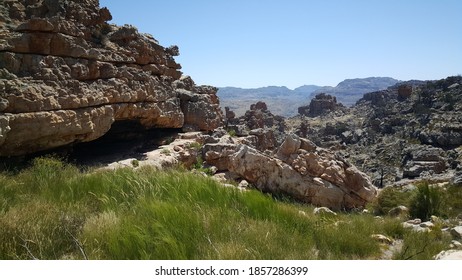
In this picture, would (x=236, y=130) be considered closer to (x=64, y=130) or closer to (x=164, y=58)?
(x=164, y=58)

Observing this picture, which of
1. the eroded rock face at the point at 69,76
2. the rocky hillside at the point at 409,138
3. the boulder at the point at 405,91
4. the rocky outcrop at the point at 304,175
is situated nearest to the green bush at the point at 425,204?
the rocky outcrop at the point at 304,175

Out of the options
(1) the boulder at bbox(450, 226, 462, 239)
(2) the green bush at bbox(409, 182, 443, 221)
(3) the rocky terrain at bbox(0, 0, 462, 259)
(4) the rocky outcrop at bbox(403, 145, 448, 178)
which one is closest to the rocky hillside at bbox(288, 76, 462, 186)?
(4) the rocky outcrop at bbox(403, 145, 448, 178)

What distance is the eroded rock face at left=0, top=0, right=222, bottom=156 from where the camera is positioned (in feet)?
46.2

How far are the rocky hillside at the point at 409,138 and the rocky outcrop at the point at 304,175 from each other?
2381 cm

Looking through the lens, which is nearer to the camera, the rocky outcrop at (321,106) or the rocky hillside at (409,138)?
the rocky hillside at (409,138)

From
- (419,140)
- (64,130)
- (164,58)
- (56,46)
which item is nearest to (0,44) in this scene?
(56,46)

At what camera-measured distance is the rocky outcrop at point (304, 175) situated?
52.2ft

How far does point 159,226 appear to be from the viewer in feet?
12.8

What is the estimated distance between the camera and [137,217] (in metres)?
4.29

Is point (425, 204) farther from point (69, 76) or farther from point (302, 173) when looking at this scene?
point (69, 76)

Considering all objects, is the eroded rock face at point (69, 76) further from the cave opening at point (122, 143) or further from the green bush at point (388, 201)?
the green bush at point (388, 201)

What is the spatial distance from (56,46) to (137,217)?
1477cm

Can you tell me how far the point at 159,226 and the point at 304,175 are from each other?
13.2 metres

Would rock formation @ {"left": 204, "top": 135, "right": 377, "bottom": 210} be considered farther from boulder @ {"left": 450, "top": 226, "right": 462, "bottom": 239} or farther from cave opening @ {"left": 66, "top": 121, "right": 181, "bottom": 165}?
boulder @ {"left": 450, "top": 226, "right": 462, "bottom": 239}
